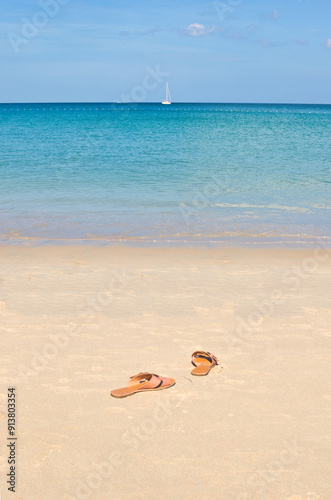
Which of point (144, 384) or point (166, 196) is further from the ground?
point (144, 384)

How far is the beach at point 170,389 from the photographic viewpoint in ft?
12.2

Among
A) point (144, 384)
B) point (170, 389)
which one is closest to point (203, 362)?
point (170, 389)

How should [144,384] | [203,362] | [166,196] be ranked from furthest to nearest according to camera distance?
1. [166,196]
2. [203,362]
3. [144,384]

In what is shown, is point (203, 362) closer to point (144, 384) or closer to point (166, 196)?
point (144, 384)

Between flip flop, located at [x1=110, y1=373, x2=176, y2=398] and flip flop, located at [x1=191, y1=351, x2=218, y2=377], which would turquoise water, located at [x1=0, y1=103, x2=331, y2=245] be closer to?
flip flop, located at [x1=191, y1=351, x2=218, y2=377]

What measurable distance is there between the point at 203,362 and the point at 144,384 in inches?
28.7

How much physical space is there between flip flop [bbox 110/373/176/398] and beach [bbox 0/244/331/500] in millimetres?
55

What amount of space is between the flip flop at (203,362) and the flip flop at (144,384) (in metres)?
0.28

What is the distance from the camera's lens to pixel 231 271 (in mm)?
8836

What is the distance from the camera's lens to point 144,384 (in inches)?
188

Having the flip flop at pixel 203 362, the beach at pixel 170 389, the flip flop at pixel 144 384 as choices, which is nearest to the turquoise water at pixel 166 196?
the beach at pixel 170 389

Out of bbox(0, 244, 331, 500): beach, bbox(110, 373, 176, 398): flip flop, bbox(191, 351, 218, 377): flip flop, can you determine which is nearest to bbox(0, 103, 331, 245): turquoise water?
bbox(0, 244, 331, 500): beach

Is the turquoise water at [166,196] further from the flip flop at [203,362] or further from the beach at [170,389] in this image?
the flip flop at [203,362]

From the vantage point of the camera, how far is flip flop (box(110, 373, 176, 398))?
4734 millimetres
